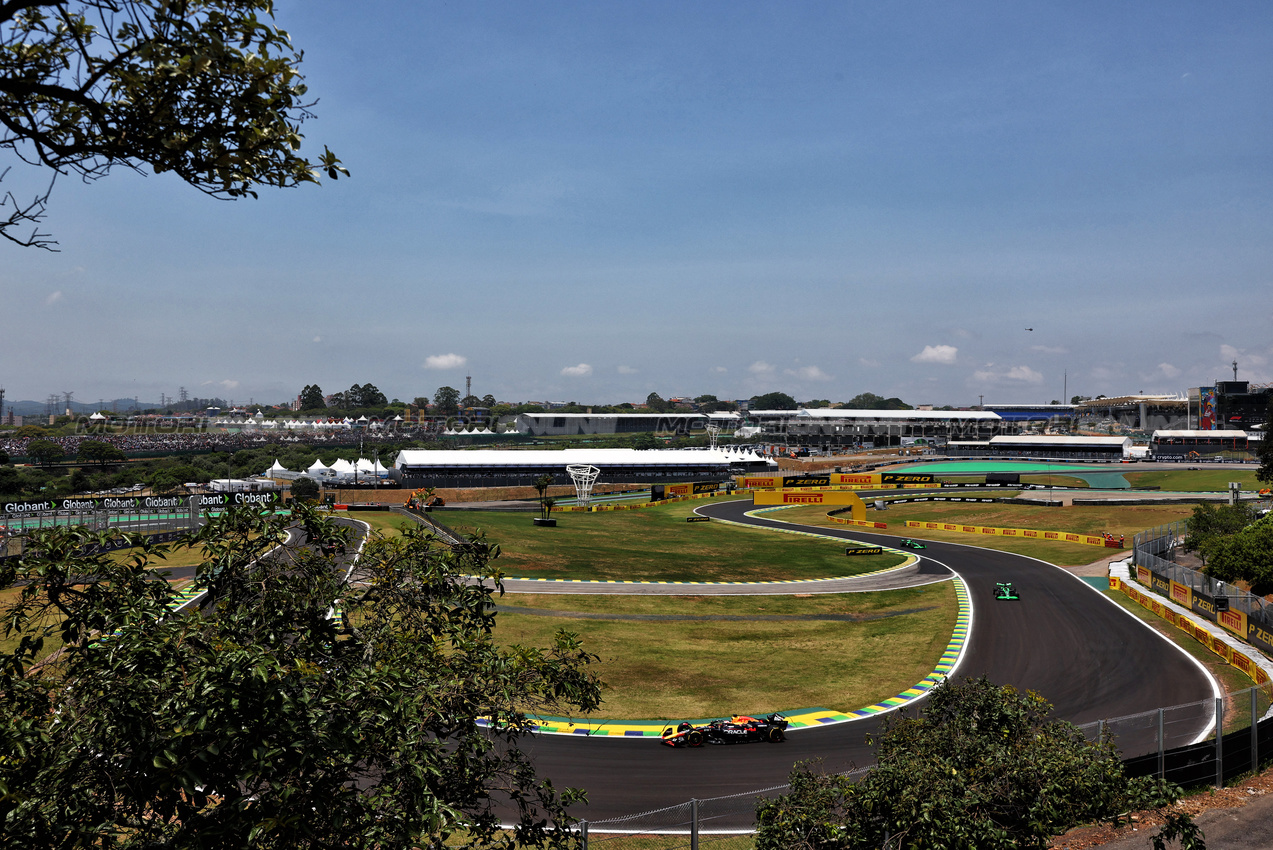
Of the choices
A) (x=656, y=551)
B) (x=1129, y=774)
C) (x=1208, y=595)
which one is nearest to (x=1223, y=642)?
(x=1208, y=595)

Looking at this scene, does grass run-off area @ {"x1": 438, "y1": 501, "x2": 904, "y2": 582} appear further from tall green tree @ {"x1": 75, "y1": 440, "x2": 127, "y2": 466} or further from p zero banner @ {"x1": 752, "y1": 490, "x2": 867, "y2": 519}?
tall green tree @ {"x1": 75, "y1": 440, "x2": 127, "y2": 466}

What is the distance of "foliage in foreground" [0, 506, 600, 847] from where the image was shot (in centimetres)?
700

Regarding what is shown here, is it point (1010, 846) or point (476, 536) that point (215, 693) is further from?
point (1010, 846)

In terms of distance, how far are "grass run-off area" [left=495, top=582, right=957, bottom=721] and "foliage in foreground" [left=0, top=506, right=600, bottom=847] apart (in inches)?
902

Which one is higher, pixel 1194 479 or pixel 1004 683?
pixel 1194 479

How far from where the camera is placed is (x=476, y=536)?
10.8m

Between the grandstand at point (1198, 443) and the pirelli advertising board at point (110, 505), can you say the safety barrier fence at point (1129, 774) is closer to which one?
the pirelli advertising board at point (110, 505)

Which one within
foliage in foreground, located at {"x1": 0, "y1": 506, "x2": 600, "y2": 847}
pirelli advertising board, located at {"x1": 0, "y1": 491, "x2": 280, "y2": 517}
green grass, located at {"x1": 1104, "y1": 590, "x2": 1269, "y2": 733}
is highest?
foliage in foreground, located at {"x1": 0, "y1": 506, "x2": 600, "y2": 847}

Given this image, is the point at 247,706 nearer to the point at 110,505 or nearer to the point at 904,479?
the point at 110,505

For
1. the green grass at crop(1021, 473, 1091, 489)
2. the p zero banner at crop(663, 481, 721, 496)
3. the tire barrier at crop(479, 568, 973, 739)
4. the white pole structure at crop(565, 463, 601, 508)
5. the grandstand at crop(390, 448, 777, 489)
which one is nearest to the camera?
the tire barrier at crop(479, 568, 973, 739)

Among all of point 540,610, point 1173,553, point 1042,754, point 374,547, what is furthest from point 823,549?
point 374,547

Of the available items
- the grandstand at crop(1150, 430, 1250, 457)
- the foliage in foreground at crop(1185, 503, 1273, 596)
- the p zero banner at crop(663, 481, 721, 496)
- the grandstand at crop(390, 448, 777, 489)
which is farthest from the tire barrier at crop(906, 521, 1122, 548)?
the grandstand at crop(1150, 430, 1250, 457)

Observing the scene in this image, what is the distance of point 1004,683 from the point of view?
3569 centimetres

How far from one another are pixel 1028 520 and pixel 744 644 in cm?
6670
